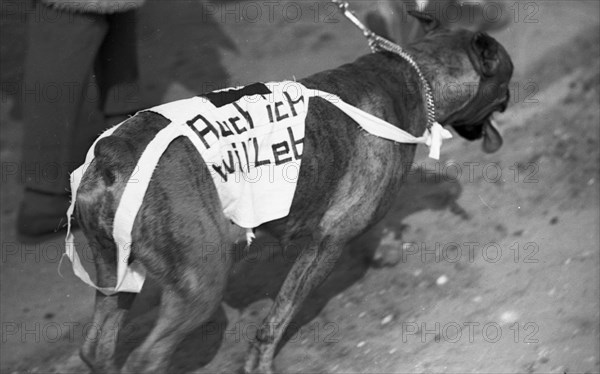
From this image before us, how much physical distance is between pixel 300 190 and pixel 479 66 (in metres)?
1.22

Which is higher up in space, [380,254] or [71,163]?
[71,163]

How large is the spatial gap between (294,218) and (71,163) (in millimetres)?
1685

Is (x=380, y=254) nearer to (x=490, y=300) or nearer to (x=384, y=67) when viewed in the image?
(x=490, y=300)

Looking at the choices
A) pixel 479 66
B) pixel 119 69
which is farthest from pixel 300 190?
pixel 119 69

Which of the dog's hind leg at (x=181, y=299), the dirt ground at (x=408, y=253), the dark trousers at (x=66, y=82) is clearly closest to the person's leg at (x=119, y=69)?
the dark trousers at (x=66, y=82)

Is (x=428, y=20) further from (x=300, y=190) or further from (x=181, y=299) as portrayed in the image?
(x=181, y=299)

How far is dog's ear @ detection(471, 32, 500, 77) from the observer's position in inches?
→ 163

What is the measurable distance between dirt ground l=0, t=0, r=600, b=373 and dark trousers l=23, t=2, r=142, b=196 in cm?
43

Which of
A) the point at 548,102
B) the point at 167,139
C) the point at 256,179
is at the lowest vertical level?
the point at 548,102

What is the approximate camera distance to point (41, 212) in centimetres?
478

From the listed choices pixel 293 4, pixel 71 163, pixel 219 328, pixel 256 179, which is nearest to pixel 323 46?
pixel 293 4

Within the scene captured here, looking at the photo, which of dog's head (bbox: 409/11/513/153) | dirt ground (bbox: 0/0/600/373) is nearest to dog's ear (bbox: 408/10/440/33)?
dog's head (bbox: 409/11/513/153)

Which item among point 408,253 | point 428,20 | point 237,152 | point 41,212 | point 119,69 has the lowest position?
point 408,253

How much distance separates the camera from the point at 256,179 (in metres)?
3.32
